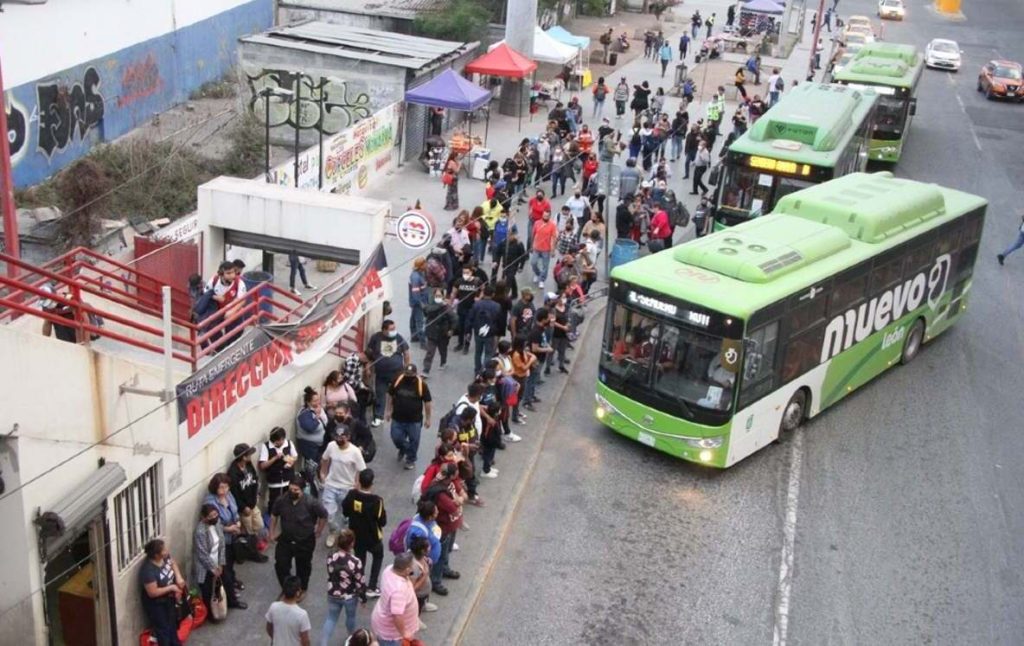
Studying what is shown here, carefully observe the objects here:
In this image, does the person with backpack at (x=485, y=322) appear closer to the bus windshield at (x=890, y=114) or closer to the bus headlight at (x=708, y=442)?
the bus headlight at (x=708, y=442)

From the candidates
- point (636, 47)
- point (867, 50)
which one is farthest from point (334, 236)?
point (636, 47)

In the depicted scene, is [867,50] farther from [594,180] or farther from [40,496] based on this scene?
[40,496]

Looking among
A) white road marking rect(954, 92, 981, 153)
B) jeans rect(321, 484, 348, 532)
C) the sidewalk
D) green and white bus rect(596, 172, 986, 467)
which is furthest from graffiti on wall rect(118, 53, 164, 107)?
white road marking rect(954, 92, 981, 153)

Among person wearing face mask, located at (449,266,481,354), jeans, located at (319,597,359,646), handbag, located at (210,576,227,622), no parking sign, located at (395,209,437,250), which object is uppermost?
no parking sign, located at (395,209,437,250)

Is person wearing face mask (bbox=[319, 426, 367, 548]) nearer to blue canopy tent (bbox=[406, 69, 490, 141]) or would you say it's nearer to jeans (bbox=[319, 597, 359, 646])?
jeans (bbox=[319, 597, 359, 646])

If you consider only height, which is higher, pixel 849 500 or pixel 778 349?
pixel 778 349

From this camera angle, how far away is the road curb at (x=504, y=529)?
12.0 m

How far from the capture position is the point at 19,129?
25.5 m

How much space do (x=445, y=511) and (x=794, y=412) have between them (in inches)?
261

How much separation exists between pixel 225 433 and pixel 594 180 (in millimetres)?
14674

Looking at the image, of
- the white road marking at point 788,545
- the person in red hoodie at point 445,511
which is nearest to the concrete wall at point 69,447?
the person in red hoodie at point 445,511

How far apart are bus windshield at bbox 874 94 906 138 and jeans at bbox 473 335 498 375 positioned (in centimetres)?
1834

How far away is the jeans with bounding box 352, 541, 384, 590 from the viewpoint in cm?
1190

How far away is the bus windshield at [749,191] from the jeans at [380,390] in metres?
8.90
